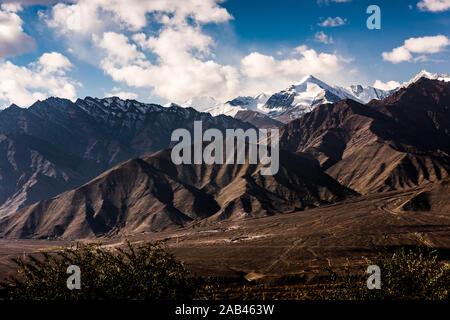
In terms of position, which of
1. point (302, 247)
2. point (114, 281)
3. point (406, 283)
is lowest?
point (302, 247)

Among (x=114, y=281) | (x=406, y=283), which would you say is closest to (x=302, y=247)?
(x=406, y=283)

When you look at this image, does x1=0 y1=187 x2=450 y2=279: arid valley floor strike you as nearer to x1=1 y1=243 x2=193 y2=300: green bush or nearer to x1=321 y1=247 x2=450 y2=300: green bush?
x1=1 y1=243 x2=193 y2=300: green bush

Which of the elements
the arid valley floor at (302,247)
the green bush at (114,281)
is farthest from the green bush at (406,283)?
the arid valley floor at (302,247)

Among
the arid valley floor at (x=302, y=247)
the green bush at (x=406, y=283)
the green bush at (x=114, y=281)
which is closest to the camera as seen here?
the green bush at (x=114, y=281)

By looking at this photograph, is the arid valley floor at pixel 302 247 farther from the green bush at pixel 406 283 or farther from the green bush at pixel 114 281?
the green bush at pixel 406 283

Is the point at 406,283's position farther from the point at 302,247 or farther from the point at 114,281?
the point at 302,247

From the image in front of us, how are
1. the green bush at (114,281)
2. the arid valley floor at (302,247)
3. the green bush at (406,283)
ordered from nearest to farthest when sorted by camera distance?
the green bush at (114,281), the green bush at (406,283), the arid valley floor at (302,247)

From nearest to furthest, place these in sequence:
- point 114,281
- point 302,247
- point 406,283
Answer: point 114,281 → point 406,283 → point 302,247

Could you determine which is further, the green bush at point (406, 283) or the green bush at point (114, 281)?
the green bush at point (406, 283)

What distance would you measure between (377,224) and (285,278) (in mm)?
96584

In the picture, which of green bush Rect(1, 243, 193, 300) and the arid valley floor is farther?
the arid valley floor

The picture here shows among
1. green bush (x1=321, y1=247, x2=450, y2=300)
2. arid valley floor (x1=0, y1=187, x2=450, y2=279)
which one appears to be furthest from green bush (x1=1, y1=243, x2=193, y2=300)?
arid valley floor (x1=0, y1=187, x2=450, y2=279)
